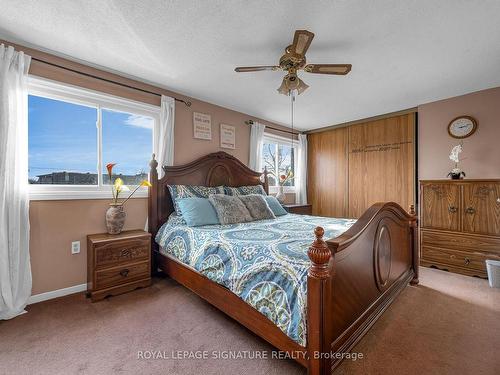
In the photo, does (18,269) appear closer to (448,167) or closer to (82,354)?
(82,354)

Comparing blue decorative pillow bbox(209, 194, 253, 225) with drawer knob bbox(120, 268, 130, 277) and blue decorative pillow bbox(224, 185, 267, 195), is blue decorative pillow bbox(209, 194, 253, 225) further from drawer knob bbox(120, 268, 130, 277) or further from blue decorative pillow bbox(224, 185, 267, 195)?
drawer knob bbox(120, 268, 130, 277)

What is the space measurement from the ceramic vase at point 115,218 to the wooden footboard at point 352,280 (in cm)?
219

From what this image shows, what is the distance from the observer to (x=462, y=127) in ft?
11.0

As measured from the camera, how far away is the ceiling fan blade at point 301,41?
1.69 meters

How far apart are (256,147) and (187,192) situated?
1747 mm

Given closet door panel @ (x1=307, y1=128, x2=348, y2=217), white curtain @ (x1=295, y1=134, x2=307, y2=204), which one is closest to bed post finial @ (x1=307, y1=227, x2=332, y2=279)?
closet door panel @ (x1=307, y1=128, x2=348, y2=217)

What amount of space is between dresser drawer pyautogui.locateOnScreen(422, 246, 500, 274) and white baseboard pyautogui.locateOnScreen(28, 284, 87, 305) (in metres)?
4.34

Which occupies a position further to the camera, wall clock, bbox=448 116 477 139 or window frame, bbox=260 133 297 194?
window frame, bbox=260 133 297 194

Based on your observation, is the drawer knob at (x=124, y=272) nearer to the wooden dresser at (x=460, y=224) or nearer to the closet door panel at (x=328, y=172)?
the wooden dresser at (x=460, y=224)

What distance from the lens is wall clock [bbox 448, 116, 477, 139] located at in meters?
3.27

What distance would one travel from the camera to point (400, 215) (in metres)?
2.46

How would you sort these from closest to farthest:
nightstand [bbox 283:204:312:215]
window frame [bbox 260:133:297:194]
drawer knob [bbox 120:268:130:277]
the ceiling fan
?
the ceiling fan, drawer knob [bbox 120:268:130:277], nightstand [bbox 283:204:312:215], window frame [bbox 260:133:297:194]

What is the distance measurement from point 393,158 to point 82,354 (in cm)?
474

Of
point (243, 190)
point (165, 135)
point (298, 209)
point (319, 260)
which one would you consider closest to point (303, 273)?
point (319, 260)
